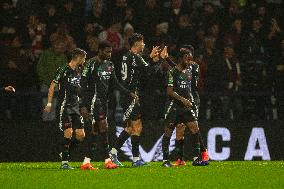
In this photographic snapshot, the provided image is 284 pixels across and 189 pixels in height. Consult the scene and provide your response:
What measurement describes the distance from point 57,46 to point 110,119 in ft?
6.52

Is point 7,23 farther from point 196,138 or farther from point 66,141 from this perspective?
point 196,138

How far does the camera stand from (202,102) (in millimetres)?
18203

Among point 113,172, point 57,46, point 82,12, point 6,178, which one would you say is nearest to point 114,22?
point 82,12

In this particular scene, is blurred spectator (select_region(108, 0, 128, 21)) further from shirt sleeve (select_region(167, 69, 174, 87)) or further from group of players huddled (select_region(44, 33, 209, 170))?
shirt sleeve (select_region(167, 69, 174, 87))

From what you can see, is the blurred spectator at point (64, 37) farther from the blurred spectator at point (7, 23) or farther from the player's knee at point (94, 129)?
the player's knee at point (94, 129)

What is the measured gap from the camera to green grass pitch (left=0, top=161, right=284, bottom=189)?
11.2 meters

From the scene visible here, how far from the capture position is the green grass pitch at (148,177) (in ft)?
36.8

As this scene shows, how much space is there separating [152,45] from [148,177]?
653 centimetres

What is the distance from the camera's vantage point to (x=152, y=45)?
734 inches

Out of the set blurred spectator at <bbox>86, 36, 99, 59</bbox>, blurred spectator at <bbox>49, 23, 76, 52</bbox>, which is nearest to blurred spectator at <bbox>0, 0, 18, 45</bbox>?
blurred spectator at <bbox>49, 23, 76, 52</bbox>

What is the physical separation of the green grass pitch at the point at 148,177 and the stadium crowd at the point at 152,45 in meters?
3.13

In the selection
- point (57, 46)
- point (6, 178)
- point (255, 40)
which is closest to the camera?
point (6, 178)

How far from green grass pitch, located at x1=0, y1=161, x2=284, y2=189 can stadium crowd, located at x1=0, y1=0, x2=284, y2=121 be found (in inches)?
123

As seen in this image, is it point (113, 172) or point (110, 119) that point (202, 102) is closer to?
point (110, 119)
